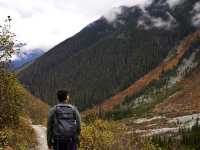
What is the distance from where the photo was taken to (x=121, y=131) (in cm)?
3231

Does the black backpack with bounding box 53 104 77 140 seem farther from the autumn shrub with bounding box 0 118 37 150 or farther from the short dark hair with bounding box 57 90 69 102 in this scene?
the autumn shrub with bounding box 0 118 37 150

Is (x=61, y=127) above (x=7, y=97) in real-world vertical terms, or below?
below

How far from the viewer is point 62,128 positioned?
596 inches

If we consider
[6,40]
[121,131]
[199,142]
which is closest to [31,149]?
[121,131]

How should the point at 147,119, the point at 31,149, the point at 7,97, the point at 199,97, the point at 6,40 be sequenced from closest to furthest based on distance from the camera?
1. the point at 6,40
2. the point at 7,97
3. the point at 31,149
4. the point at 147,119
5. the point at 199,97

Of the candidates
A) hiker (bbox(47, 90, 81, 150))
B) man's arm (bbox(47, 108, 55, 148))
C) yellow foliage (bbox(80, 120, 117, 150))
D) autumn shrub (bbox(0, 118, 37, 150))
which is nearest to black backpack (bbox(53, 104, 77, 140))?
hiker (bbox(47, 90, 81, 150))

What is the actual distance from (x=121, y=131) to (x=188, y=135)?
70.4 meters

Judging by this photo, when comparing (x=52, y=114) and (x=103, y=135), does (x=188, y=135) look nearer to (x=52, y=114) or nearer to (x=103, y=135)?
(x=103, y=135)

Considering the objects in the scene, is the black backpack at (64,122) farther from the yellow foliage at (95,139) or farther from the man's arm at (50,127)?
the yellow foliage at (95,139)

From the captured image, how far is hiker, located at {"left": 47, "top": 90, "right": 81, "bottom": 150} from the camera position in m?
15.1

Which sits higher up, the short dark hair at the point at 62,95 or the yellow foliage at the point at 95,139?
the short dark hair at the point at 62,95

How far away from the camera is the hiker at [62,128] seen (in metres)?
15.1

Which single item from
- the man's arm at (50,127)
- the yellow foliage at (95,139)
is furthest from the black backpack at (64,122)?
the yellow foliage at (95,139)

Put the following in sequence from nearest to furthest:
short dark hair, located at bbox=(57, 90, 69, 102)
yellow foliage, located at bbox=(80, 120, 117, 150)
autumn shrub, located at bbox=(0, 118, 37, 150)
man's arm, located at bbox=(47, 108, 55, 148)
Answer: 1. man's arm, located at bbox=(47, 108, 55, 148)
2. short dark hair, located at bbox=(57, 90, 69, 102)
3. autumn shrub, located at bbox=(0, 118, 37, 150)
4. yellow foliage, located at bbox=(80, 120, 117, 150)
